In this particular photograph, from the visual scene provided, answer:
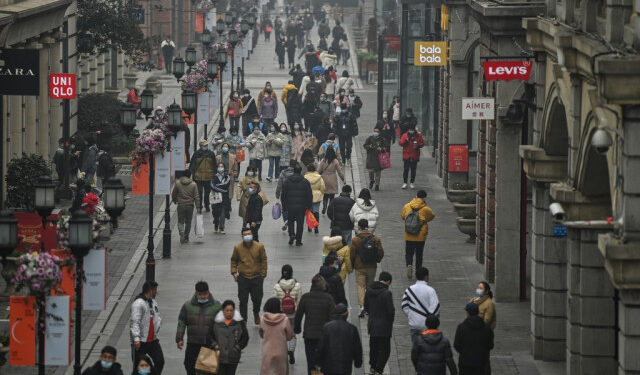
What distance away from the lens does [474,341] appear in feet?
75.9

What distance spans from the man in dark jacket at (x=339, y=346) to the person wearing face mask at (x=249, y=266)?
5035 millimetres

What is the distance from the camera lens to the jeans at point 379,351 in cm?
2520

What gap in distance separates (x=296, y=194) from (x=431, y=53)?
1039cm

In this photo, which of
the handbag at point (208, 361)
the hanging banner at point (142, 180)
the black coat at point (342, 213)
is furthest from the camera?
the hanging banner at point (142, 180)

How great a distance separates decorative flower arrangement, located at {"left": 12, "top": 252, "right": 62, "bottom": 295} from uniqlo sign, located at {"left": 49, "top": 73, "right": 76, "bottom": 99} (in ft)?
61.8

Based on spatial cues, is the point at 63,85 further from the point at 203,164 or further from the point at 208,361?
the point at 208,361

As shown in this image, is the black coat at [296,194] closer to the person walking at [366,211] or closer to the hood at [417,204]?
the hood at [417,204]

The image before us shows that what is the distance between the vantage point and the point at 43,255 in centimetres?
2188

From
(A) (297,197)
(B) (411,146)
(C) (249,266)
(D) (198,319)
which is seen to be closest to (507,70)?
(C) (249,266)

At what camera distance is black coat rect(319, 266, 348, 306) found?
86.8 ft

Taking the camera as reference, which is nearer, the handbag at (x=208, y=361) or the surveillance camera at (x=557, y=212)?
the surveillance camera at (x=557, y=212)

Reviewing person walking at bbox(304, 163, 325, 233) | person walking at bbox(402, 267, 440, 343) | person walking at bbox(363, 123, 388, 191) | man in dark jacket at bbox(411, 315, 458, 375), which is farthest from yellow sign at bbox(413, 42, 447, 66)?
man in dark jacket at bbox(411, 315, 458, 375)

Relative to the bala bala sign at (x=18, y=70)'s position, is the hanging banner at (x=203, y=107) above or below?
below

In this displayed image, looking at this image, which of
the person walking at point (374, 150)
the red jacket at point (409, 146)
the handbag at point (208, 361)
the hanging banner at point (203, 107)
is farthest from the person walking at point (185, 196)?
the handbag at point (208, 361)
